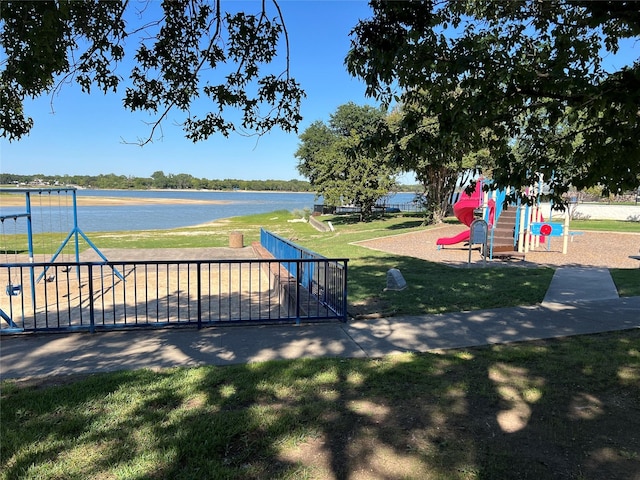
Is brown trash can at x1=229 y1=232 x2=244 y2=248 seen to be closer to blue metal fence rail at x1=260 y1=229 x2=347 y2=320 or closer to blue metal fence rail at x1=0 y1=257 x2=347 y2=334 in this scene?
blue metal fence rail at x1=260 y1=229 x2=347 y2=320

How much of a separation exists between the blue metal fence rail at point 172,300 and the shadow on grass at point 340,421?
2.20 m

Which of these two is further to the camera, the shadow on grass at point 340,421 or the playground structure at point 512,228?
the playground structure at point 512,228

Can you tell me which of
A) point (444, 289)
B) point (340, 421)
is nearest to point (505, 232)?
point (444, 289)

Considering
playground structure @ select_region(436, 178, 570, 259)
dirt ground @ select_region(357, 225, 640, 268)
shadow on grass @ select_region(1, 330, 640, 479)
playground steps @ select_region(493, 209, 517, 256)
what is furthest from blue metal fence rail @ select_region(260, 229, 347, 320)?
playground steps @ select_region(493, 209, 517, 256)

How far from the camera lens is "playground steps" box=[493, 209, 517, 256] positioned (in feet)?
48.7

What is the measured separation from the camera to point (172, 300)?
908 cm

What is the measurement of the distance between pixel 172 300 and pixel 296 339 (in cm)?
426

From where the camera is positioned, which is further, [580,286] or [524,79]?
[580,286]

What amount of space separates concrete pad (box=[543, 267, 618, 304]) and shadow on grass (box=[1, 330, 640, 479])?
3.61m

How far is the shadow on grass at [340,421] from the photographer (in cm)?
284

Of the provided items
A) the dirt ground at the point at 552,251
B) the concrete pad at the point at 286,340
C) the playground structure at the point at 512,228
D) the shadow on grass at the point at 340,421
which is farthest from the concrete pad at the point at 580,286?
the shadow on grass at the point at 340,421

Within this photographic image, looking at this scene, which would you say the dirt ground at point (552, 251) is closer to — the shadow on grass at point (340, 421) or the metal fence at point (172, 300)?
the metal fence at point (172, 300)

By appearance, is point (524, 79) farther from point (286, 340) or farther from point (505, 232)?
point (505, 232)

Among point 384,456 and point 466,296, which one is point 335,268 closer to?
point 466,296
